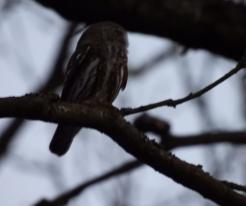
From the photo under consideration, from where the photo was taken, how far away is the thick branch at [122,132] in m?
2.94

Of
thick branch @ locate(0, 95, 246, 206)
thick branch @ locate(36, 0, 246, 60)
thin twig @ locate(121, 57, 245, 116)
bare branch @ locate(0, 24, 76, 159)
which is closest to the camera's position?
thick branch @ locate(0, 95, 246, 206)

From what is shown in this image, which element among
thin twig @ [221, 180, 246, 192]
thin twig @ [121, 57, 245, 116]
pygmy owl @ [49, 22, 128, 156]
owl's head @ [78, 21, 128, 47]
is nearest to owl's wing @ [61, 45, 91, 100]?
pygmy owl @ [49, 22, 128, 156]

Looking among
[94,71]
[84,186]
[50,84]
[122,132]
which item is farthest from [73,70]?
[50,84]

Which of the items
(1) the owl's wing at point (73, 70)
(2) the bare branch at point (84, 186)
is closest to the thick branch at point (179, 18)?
(1) the owl's wing at point (73, 70)

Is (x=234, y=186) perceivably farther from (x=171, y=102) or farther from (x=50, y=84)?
(x=50, y=84)

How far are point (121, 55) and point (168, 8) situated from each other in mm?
357

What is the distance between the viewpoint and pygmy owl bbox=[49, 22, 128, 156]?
4160 mm

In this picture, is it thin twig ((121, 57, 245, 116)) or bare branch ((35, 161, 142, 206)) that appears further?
bare branch ((35, 161, 142, 206))

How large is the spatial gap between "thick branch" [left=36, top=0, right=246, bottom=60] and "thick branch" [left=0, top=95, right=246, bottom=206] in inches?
54.4

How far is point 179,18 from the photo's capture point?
445 cm

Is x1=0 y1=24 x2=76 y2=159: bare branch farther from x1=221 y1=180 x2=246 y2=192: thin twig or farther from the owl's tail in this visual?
x1=221 y1=180 x2=246 y2=192: thin twig

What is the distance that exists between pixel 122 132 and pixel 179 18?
1550mm

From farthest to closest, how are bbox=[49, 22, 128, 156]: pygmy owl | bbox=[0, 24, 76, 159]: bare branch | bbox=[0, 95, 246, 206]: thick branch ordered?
bbox=[0, 24, 76, 159]: bare branch < bbox=[49, 22, 128, 156]: pygmy owl < bbox=[0, 95, 246, 206]: thick branch

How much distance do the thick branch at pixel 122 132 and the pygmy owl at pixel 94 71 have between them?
100 cm
